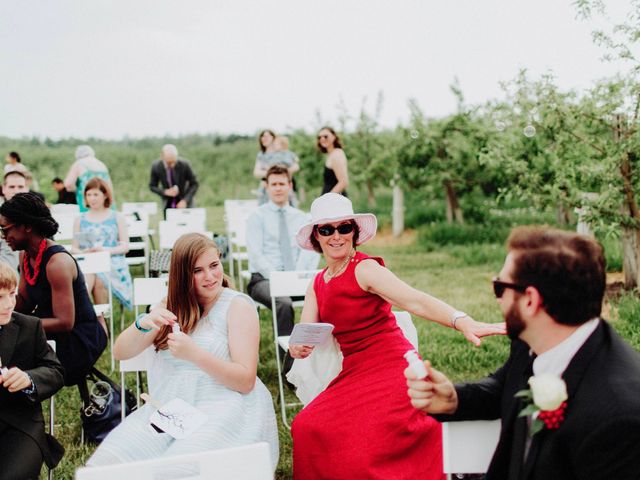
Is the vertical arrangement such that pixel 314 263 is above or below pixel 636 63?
below

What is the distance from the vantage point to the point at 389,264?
11.1m

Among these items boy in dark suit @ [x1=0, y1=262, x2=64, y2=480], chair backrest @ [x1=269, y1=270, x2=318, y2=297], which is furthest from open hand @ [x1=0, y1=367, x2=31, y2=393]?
chair backrest @ [x1=269, y1=270, x2=318, y2=297]

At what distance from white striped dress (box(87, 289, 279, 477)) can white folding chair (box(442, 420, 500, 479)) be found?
1052mm

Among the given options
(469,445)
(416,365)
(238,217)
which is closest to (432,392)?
(416,365)

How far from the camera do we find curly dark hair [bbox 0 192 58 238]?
4.15 metres

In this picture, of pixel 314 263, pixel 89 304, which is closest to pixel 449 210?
pixel 314 263

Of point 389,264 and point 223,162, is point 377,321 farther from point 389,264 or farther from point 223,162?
point 223,162

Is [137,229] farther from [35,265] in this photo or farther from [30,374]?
[30,374]

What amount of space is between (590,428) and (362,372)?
1770mm

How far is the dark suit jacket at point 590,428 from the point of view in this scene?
1819 mm

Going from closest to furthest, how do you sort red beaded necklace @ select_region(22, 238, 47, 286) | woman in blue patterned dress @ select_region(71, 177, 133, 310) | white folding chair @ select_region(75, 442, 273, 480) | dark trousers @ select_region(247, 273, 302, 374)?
white folding chair @ select_region(75, 442, 273, 480), red beaded necklace @ select_region(22, 238, 47, 286), dark trousers @ select_region(247, 273, 302, 374), woman in blue patterned dress @ select_region(71, 177, 133, 310)

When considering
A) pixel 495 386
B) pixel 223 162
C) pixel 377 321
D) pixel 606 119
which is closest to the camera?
pixel 495 386

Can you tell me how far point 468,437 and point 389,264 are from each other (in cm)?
864

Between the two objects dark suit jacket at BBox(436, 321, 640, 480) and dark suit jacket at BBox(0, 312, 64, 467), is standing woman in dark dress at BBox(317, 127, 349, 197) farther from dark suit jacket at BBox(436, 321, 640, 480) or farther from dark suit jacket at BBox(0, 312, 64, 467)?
dark suit jacket at BBox(436, 321, 640, 480)
